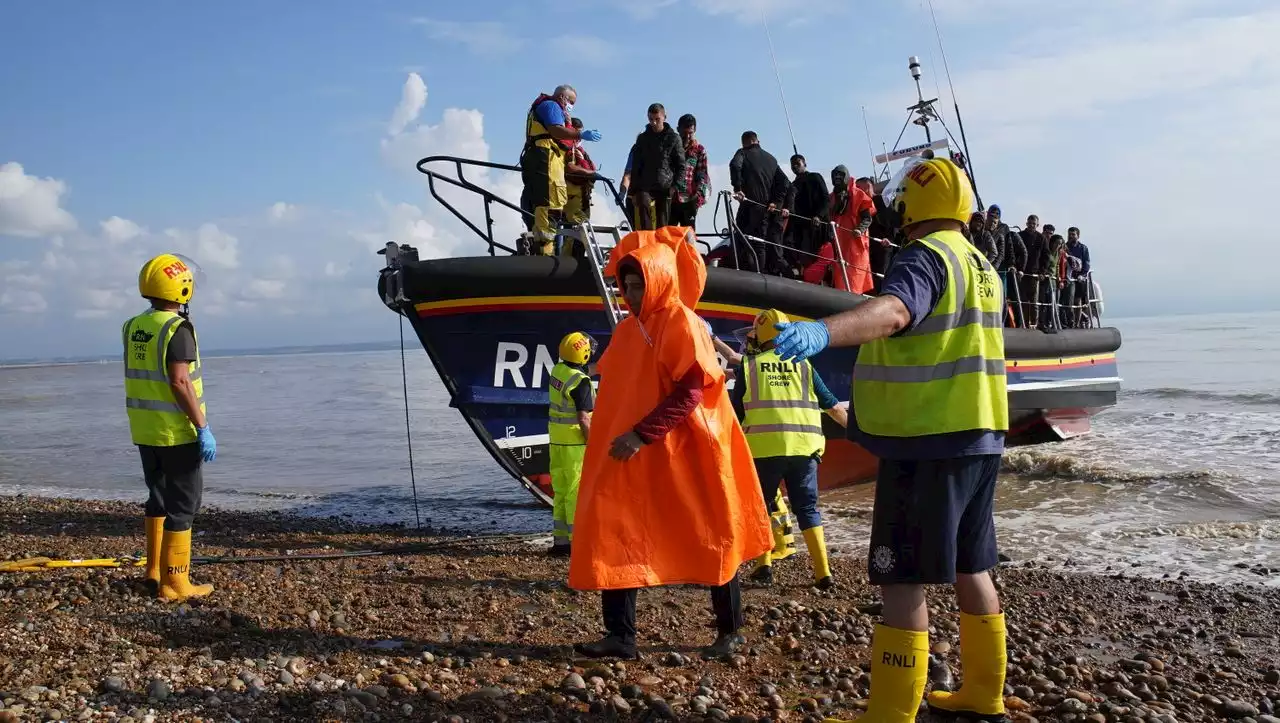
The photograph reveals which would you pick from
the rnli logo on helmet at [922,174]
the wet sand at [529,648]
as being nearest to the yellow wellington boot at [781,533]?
the wet sand at [529,648]

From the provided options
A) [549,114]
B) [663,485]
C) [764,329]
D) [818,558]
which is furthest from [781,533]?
[549,114]

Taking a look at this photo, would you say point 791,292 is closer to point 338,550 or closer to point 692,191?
point 692,191

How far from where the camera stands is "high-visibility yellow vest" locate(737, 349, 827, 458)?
5.09m

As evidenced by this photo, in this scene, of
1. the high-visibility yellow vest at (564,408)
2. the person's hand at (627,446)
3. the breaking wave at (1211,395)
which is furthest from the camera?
the breaking wave at (1211,395)

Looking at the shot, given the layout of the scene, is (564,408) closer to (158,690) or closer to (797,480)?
(797,480)

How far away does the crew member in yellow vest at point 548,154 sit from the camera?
21.5ft

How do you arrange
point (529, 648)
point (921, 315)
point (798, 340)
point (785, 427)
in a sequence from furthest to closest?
1. point (785, 427)
2. point (529, 648)
3. point (921, 315)
4. point (798, 340)

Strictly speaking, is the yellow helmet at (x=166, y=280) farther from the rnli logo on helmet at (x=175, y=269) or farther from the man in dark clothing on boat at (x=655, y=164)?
the man in dark clothing on boat at (x=655, y=164)

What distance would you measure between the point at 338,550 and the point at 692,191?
392 cm

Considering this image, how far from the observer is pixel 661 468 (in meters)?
3.30

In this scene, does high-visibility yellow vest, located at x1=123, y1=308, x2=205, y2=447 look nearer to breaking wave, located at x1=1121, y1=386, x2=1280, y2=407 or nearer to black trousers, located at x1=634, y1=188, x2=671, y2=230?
black trousers, located at x1=634, y1=188, x2=671, y2=230

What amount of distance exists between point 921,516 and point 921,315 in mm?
563

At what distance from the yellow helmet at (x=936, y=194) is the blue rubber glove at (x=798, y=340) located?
31.7 inches

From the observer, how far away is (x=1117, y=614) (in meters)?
4.83
